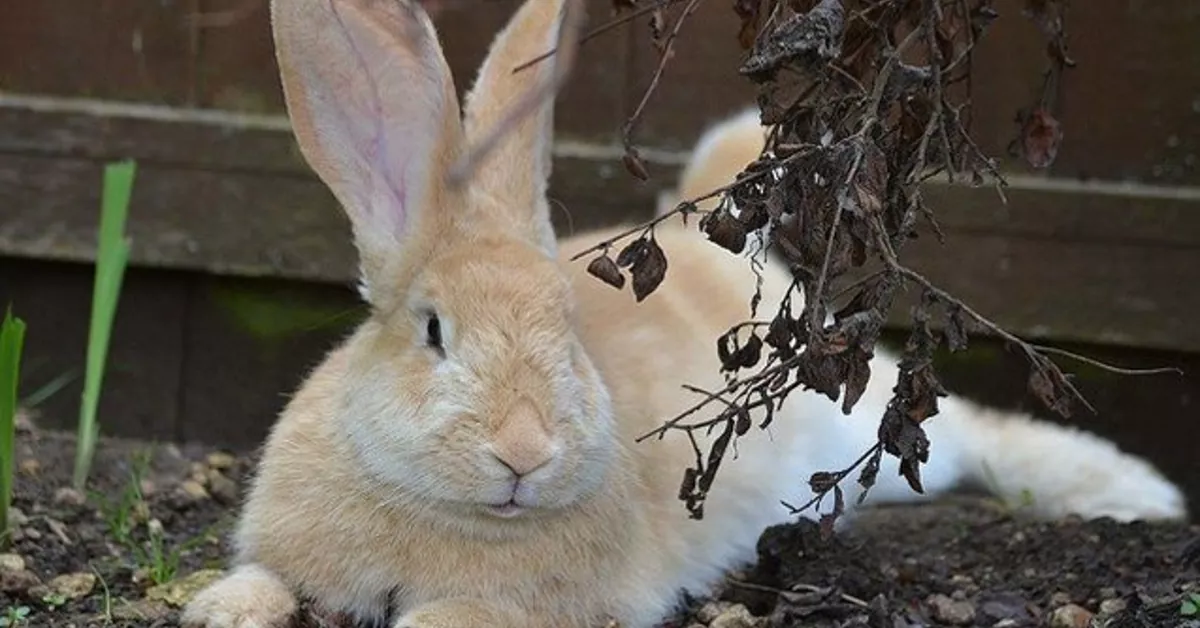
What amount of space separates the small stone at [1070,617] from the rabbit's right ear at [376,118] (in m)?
1.16

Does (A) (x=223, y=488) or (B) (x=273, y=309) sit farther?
(B) (x=273, y=309)

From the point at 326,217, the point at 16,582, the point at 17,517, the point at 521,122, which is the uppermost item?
the point at 326,217

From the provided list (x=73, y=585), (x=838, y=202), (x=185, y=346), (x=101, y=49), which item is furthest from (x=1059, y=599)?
(x=101, y=49)

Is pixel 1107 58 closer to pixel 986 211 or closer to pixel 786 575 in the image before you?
pixel 986 211

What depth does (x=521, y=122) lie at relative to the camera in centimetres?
288

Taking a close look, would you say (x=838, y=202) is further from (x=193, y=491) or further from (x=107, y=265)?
(x=193, y=491)

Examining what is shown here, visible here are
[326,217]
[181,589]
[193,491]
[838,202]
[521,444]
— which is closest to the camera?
[838,202]

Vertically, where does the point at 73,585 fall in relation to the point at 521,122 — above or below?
below

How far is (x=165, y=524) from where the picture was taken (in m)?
3.34

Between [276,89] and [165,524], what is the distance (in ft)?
3.77

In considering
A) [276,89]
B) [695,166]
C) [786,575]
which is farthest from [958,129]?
[276,89]

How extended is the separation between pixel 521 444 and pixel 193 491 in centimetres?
137

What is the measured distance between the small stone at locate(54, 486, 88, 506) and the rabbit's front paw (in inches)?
29.4

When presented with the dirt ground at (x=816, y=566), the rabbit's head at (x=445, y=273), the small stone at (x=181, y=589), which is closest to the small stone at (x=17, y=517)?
the dirt ground at (x=816, y=566)
